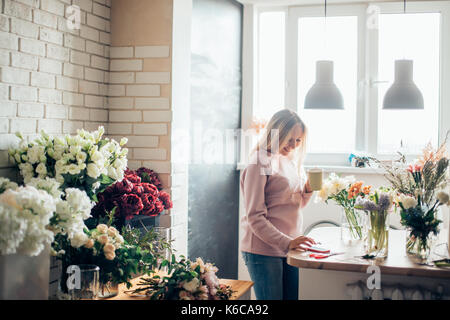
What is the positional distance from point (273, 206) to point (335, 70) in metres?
1.87

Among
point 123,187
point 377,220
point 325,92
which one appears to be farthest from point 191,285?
point 325,92

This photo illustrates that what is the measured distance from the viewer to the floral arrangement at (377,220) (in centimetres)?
212

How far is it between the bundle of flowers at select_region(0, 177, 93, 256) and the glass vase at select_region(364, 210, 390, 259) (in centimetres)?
125

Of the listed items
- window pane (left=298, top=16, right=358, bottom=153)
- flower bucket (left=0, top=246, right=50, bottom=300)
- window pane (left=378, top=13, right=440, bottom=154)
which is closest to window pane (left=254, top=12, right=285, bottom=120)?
window pane (left=298, top=16, right=358, bottom=153)

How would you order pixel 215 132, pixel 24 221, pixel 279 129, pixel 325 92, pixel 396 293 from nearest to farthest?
pixel 24 221, pixel 396 293, pixel 279 129, pixel 325 92, pixel 215 132

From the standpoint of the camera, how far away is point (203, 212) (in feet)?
10.6

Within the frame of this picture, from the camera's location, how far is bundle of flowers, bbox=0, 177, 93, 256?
4.54ft

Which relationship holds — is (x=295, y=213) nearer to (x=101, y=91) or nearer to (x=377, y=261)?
(x=377, y=261)

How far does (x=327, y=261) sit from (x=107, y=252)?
90 cm

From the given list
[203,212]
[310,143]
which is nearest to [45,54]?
[203,212]

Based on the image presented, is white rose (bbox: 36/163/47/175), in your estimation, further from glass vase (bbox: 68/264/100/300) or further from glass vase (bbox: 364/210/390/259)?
glass vase (bbox: 364/210/390/259)

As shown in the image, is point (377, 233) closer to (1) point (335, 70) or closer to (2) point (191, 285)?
(2) point (191, 285)

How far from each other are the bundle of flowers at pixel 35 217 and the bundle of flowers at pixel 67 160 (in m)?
0.20

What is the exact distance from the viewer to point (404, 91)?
2.62 meters
